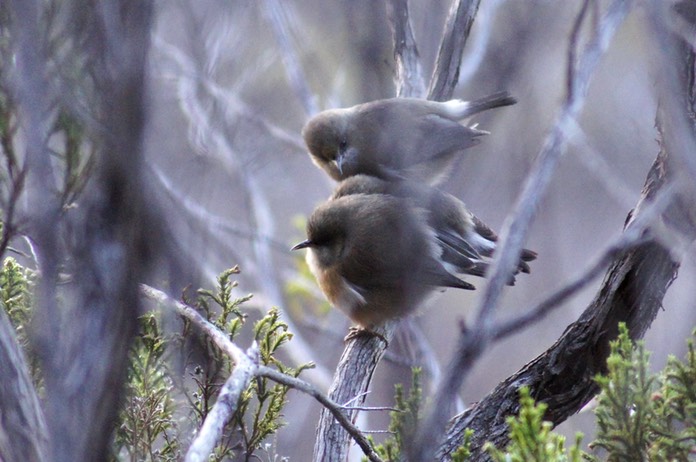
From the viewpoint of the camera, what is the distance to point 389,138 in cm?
514

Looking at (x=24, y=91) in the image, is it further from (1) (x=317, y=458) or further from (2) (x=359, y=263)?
(2) (x=359, y=263)

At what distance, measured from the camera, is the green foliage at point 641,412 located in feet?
6.94

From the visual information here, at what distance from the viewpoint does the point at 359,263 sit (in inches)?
175

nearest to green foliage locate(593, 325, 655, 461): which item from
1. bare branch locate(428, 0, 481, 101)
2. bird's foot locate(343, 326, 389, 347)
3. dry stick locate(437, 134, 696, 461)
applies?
dry stick locate(437, 134, 696, 461)

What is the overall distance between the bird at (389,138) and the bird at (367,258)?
23.1 inches

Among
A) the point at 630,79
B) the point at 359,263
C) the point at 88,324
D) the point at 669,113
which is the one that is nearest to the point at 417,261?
the point at 669,113

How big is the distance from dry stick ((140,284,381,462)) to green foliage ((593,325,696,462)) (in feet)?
2.40

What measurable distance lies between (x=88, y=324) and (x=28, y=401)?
1.93 feet

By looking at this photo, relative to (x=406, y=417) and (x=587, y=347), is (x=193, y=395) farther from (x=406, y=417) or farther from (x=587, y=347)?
(x=587, y=347)

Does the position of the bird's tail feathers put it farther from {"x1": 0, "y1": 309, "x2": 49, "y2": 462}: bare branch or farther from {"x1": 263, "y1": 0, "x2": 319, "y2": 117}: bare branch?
{"x1": 0, "y1": 309, "x2": 49, "y2": 462}: bare branch

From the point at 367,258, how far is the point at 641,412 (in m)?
2.42

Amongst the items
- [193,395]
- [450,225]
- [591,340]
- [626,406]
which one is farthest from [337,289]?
[626,406]

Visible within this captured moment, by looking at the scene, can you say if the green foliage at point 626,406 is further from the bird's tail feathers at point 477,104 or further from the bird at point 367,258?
the bird's tail feathers at point 477,104

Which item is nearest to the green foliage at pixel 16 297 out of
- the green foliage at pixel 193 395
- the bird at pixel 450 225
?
the green foliage at pixel 193 395
